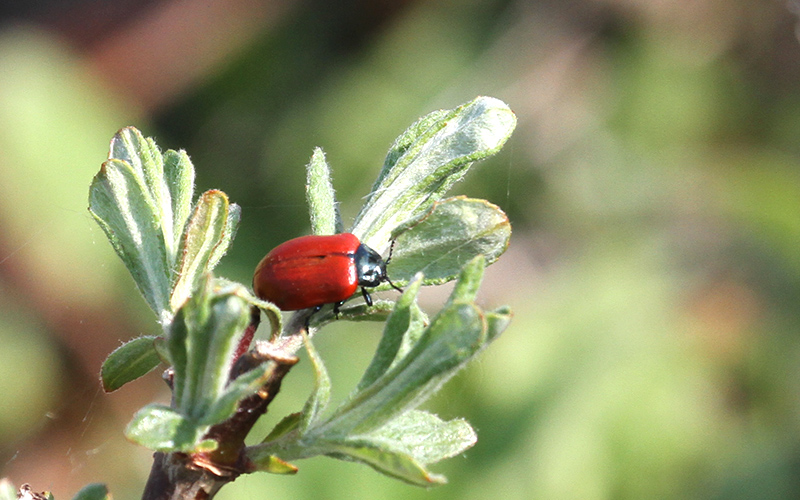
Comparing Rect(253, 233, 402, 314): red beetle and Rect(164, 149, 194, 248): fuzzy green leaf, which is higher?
Rect(164, 149, 194, 248): fuzzy green leaf

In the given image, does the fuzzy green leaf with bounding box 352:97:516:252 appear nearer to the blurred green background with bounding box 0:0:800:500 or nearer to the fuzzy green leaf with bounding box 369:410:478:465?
the fuzzy green leaf with bounding box 369:410:478:465

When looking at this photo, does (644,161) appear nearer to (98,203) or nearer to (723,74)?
(723,74)

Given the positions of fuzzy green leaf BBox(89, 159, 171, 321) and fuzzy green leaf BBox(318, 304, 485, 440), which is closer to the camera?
fuzzy green leaf BBox(318, 304, 485, 440)

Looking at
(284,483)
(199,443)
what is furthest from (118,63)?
(199,443)

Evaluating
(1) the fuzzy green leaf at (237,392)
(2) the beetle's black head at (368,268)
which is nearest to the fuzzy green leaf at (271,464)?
(1) the fuzzy green leaf at (237,392)

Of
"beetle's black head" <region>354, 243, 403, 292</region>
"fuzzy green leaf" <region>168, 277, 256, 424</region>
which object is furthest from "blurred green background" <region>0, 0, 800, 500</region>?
"fuzzy green leaf" <region>168, 277, 256, 424</region>

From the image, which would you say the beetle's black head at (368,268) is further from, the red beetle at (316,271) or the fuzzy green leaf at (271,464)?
the fuzzy green leaf at (271,464)
